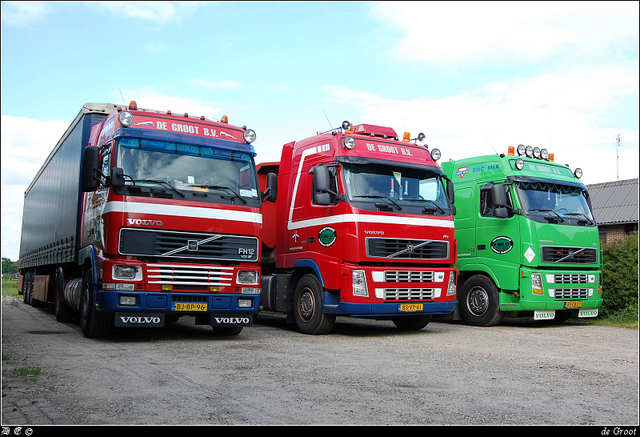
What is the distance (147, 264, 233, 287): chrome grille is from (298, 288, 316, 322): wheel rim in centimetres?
202

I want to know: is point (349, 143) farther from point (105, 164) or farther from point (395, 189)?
point (105, 164)

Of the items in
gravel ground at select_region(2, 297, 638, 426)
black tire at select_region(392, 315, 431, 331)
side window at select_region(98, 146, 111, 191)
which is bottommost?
gravel ground at select_region(2, 297, 638, 426)

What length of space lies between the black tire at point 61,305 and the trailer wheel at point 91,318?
11.4 feet

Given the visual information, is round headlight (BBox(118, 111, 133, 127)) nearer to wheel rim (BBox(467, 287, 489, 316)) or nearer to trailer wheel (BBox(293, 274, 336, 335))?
trailer wheel (BBox(293, 274, 336, 335))

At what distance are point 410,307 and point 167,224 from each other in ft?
15.2

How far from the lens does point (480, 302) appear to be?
1370cm

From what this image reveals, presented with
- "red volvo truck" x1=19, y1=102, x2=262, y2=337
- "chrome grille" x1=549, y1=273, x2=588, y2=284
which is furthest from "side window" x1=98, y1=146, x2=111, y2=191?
"chrome grille" x1=549, y1=273, x2=588, y2=284

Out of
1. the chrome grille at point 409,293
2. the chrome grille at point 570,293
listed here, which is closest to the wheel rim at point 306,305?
the chrome grille at point 409,293

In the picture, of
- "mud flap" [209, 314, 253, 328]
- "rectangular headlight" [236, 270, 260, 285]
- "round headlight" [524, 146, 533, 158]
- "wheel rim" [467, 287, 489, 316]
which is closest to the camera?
"mud flap" [209, 314, 253, 328]

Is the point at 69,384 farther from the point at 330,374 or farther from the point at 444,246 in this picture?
the point at 444,246

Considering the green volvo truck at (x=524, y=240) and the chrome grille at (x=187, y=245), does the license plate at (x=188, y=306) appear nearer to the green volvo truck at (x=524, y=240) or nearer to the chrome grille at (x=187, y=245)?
the chrome grille at (x=187, y=245)

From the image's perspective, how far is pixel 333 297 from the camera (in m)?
10.9

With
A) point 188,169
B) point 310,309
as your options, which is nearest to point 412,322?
point 310,309

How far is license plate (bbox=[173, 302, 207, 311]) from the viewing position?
955 centimetres
